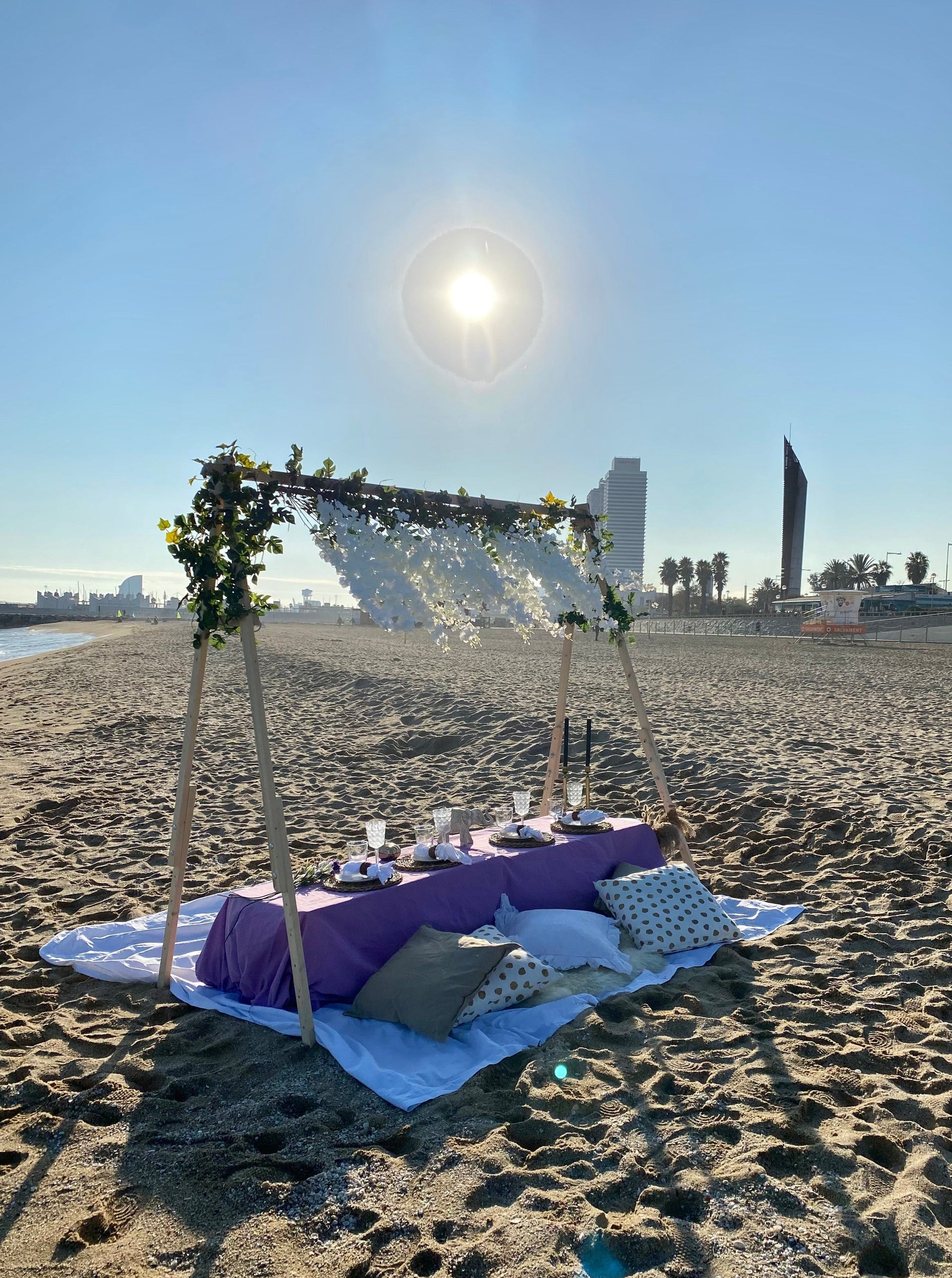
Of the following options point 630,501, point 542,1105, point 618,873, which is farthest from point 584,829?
point 630,501

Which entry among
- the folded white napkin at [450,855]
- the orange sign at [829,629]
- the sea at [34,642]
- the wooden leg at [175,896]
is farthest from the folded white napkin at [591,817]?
the orange sign at [829,629]

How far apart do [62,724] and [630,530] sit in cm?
15466

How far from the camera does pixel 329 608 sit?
13400 centimetres

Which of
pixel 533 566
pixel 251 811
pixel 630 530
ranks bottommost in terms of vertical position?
pixel 251 811

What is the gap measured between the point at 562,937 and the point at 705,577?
82091 mm

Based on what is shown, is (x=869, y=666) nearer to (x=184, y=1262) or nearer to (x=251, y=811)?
(x=251, y=811)

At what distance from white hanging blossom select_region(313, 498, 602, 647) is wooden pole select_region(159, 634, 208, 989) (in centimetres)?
81

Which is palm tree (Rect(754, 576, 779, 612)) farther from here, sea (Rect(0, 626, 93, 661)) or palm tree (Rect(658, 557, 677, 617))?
sea (Rect(0, 626, 93, 661))

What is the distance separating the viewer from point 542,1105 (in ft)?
10.1

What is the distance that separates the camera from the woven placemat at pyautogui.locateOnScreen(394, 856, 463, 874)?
4.31 meters

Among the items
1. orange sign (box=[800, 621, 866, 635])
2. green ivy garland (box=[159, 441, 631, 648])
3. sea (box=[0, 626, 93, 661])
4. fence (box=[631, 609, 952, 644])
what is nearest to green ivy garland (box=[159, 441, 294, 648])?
green ivy garland (box=[159, 441, 631, 648])

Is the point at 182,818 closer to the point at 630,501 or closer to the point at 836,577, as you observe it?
the point at 836,577

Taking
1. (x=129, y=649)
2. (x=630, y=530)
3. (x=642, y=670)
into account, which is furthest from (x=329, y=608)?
(x=642, y=670)

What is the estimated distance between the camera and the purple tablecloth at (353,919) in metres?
3.85
